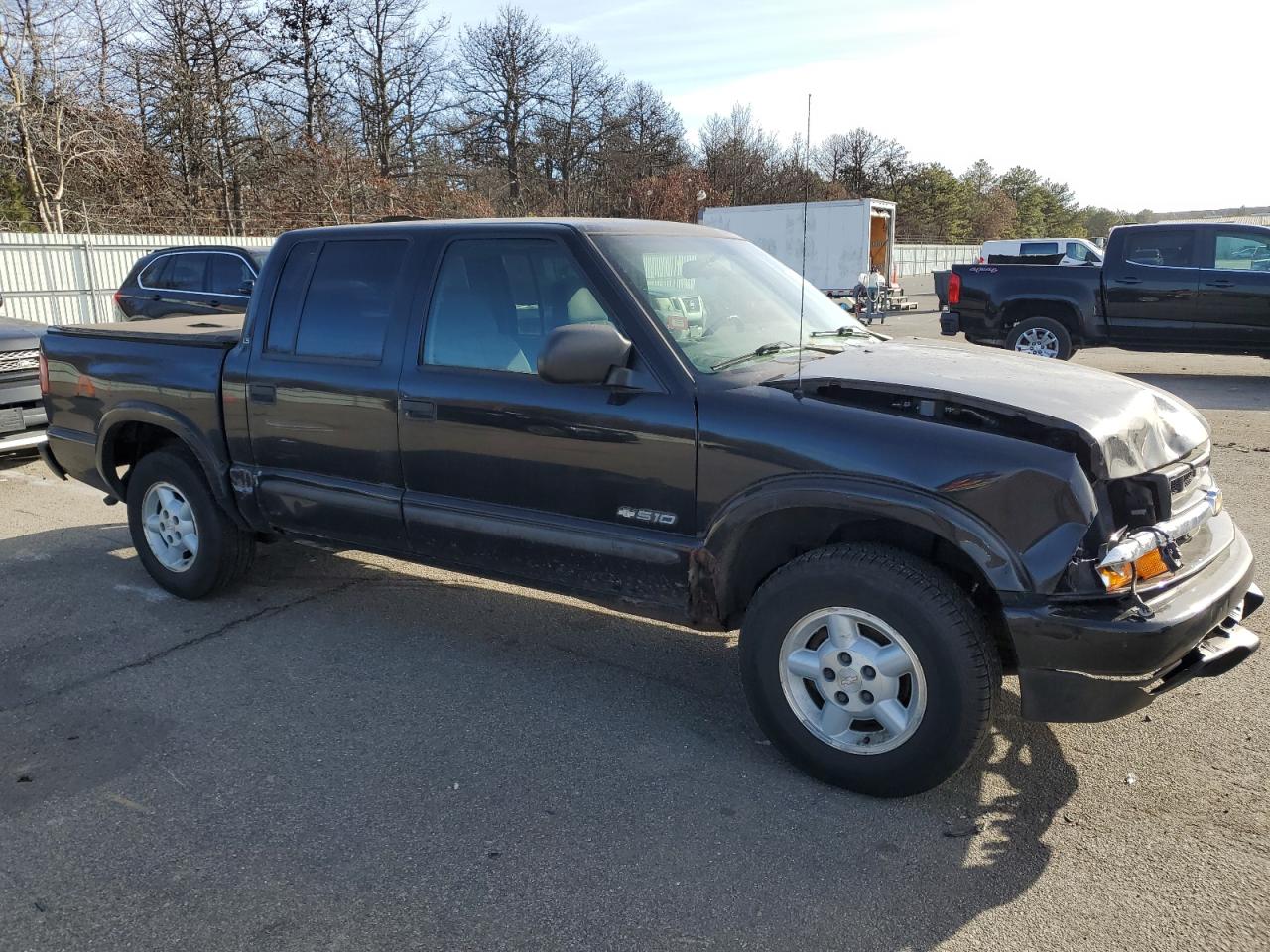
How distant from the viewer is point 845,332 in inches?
168

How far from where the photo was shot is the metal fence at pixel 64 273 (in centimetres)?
1781

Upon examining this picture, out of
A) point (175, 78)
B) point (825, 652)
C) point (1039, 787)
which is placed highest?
point (175, 78)

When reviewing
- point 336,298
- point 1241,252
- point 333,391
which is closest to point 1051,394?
point 333,391

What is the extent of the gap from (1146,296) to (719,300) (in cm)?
1079

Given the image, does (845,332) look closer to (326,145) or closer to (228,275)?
(228,275)

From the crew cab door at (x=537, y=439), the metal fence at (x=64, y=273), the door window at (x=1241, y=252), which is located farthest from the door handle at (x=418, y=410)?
the metal fence at (x=64, y=273)

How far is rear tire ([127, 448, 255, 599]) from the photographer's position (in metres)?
4.96

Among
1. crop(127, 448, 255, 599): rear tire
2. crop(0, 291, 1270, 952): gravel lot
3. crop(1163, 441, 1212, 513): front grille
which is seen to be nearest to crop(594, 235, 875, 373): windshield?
crop(1163, 441, 1212, 513): front grille

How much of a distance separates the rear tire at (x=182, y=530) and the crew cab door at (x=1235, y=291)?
39.6ft

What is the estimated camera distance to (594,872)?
2.85m

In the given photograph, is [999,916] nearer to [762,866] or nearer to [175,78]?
[762,866]

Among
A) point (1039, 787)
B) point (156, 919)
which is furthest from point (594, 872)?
point (1039, 787)

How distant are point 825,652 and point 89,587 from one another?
14.1ft

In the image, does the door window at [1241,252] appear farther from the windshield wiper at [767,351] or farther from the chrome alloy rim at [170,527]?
the chrome alloy rim at [170,527]
